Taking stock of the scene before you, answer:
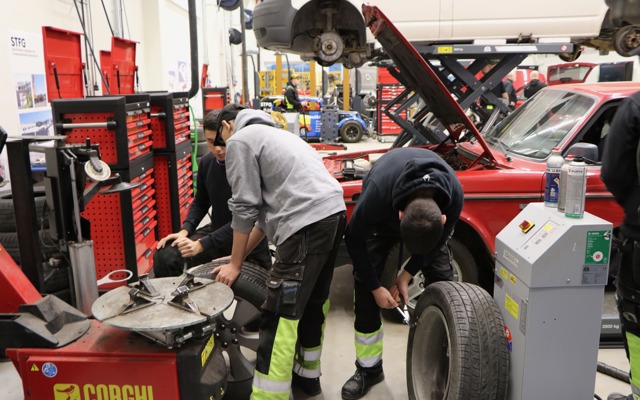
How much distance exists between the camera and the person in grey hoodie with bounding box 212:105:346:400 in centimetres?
259

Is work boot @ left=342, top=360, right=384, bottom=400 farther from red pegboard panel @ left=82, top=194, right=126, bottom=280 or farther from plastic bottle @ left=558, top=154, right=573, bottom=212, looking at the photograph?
red pegboard panel @ left=82, top=194, right=126, bottom=280

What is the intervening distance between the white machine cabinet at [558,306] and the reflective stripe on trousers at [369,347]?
0.87 m

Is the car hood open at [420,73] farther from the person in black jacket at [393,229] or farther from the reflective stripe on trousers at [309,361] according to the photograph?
the reflective stripe on trousers at [309,361]

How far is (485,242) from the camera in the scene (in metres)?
3.78

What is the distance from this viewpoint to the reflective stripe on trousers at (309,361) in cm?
302

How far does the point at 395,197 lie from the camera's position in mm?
2521

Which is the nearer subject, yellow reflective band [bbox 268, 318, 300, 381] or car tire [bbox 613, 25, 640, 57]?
yellow reflective band [bbox 268, 318, 300, 381]

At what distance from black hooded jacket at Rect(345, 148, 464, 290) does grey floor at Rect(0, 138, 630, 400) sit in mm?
704

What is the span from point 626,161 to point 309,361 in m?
1.86

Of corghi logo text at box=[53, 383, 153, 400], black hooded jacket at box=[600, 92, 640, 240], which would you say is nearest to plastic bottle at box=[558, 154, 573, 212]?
black hooded jacket at box=[600, 92, 640, 240]

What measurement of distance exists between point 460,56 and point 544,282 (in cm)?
431

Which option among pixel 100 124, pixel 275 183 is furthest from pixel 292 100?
pixel 275 183

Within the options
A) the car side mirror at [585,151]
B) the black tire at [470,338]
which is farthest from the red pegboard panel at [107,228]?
the car side mirror at [585,151]

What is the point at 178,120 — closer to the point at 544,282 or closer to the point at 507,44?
the point at 507,44
